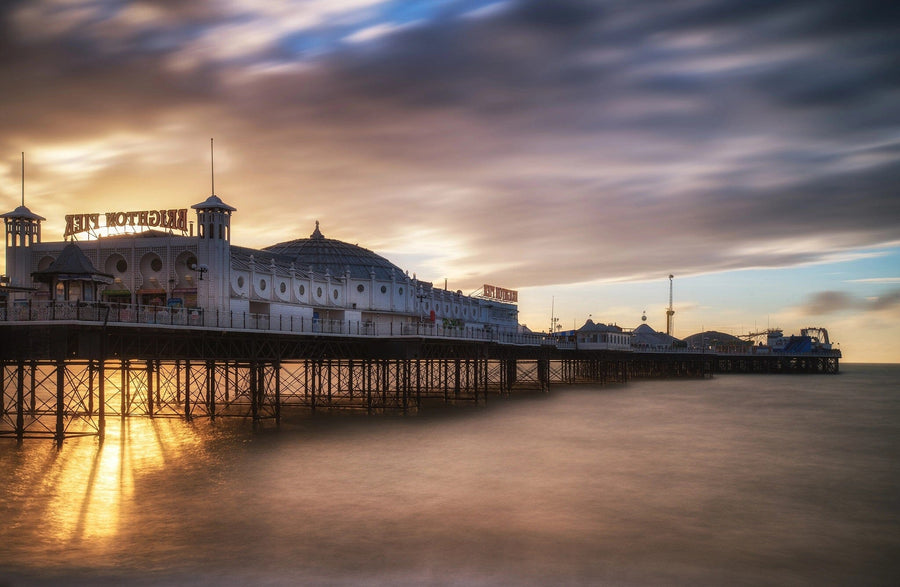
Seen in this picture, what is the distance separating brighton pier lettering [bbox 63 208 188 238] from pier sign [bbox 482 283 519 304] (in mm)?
65237

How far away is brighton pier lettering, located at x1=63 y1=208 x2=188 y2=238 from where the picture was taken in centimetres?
5284

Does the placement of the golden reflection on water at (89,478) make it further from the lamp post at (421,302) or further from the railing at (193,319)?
the lamp post at (421,302)

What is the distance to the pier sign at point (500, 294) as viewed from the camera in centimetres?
11369

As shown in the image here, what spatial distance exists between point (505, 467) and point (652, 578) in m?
17.4

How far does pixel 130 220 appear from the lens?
53.6 m

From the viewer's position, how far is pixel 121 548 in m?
23.1

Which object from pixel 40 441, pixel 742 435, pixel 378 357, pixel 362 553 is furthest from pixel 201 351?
pixel 742 435

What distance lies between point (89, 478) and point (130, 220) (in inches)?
987

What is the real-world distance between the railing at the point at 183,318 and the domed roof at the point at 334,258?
15321 millimetres

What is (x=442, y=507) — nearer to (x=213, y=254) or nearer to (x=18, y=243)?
(x=213, y=254)

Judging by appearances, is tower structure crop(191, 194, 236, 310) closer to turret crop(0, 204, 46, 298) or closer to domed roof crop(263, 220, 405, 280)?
turret crop(0, 204, 46, 298)

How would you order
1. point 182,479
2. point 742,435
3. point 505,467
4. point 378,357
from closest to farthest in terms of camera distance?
point 182,479, point 505,467, point 742,435, point 378,357

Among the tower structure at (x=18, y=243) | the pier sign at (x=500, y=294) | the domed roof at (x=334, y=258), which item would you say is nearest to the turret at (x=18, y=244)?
the tower structure at (x=18, y=243)

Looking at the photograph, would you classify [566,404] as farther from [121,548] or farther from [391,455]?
[121,548]
